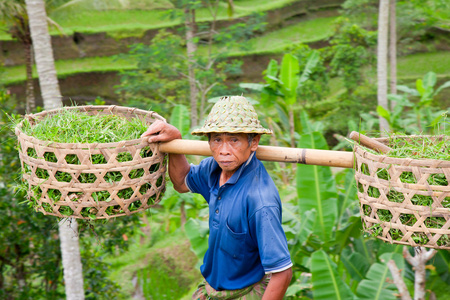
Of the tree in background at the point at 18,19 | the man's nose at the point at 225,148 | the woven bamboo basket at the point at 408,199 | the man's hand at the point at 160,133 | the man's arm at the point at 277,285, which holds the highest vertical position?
the tree in background at the point at 18,19

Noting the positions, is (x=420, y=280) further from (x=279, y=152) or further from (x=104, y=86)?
(x=104, y=86)

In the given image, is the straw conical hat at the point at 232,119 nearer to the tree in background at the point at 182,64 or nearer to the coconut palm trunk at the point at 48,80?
the coconut palm trunk at the point at 48,80

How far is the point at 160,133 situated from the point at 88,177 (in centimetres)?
34

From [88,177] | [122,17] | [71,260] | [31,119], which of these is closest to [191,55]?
[71,260]

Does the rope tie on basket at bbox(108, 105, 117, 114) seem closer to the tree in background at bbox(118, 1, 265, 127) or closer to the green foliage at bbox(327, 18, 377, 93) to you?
the tree in background at bbox(118, 1, 265, 127)

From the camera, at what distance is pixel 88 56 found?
15383mm

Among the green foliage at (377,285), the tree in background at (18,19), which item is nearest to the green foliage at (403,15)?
the tree in background at (18,19)

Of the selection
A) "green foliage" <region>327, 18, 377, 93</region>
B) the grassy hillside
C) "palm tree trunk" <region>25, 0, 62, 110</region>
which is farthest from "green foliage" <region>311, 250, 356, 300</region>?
the grassy hillside

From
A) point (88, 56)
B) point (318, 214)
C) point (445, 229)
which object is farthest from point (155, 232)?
point (88, 56)

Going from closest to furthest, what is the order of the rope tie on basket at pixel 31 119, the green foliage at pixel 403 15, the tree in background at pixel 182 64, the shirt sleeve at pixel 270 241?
the shirt sleeve at pixel 270 241
the rope tie on basket at pixel 31 119
the tree in background at pixel 182 64
the green foliage at pixel 403 15

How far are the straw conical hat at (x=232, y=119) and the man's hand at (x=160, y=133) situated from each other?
23 cm

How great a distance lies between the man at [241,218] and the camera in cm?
156

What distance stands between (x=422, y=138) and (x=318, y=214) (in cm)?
191

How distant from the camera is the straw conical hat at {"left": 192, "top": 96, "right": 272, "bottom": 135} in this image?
63.9 inches
